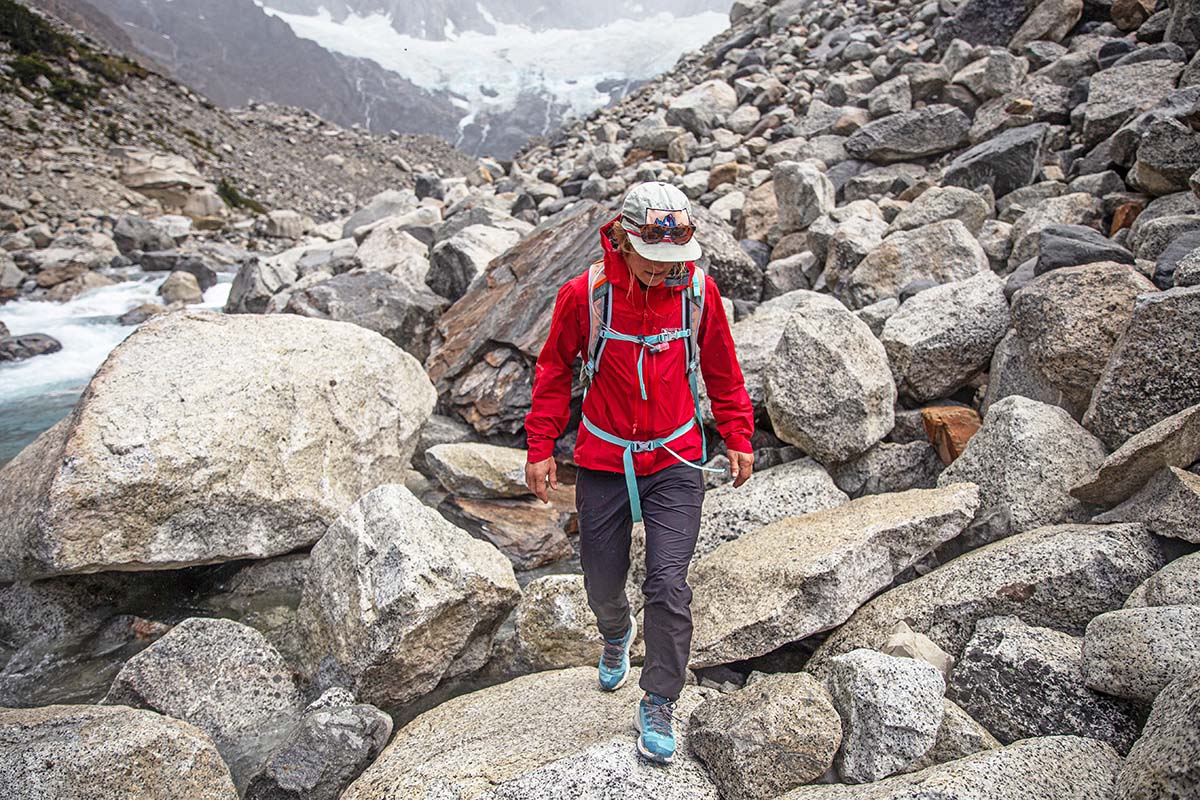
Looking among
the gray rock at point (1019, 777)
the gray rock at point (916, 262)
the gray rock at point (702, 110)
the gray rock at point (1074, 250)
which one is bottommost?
the gray rock at point (1019, 777)

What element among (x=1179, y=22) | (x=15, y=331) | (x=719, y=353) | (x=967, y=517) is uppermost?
(x=1179, y=22)

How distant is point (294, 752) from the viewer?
14.0 ft

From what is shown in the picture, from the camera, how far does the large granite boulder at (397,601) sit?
484 cm

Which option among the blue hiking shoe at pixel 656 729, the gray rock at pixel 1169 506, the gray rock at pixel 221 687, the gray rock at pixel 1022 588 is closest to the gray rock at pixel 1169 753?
the gray rock at pixel 1022 588

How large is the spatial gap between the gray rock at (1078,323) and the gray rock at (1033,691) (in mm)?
2503

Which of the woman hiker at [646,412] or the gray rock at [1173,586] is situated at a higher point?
the woman hiker at [646,412]

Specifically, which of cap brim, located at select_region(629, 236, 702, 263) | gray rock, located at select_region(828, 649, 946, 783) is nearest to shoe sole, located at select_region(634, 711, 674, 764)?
gray rock, located at select_region(828, 649, 946, 783)

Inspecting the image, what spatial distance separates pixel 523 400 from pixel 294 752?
5041 mm

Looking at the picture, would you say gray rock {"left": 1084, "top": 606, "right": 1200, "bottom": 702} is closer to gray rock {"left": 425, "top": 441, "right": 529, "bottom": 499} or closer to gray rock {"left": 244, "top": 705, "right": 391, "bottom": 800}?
gray rock {"left": 244, "top": 705, "right": 391, "bottom": 800}

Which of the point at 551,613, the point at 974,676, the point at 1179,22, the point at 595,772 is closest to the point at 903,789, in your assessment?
the point at 974,676

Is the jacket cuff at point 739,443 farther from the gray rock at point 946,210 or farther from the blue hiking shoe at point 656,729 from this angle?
the gray rock at point 946,210

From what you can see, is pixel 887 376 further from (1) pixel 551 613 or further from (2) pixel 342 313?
(2) pixel 342 313

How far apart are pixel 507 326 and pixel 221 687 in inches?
217

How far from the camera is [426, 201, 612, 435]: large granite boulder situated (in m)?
8.90
